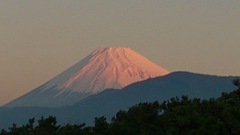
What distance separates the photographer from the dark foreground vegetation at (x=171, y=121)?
1253 inches

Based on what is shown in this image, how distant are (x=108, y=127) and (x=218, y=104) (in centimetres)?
726

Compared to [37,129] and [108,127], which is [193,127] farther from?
[37,129]

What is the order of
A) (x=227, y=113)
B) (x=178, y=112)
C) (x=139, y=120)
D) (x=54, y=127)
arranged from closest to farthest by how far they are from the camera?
(x=227, y=113) → (x=178, y=112) → (x=139, y=120) → (x=54, y=127)

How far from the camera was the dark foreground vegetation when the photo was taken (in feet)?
104

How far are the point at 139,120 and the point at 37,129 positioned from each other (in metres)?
5.05

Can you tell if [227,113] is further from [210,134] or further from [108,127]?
[108,127]

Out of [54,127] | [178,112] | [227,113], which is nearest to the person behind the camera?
[227,113]

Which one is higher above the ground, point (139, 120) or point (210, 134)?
point (139, 120)

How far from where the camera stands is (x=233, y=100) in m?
34.2

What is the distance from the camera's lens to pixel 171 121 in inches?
1375

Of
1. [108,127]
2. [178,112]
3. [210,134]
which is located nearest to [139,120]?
[108,127]

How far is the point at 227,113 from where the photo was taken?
31.5 meters

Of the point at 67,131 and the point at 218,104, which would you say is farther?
the point at 67,131

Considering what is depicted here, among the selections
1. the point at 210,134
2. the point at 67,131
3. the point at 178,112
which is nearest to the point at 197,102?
the point at 178,112
